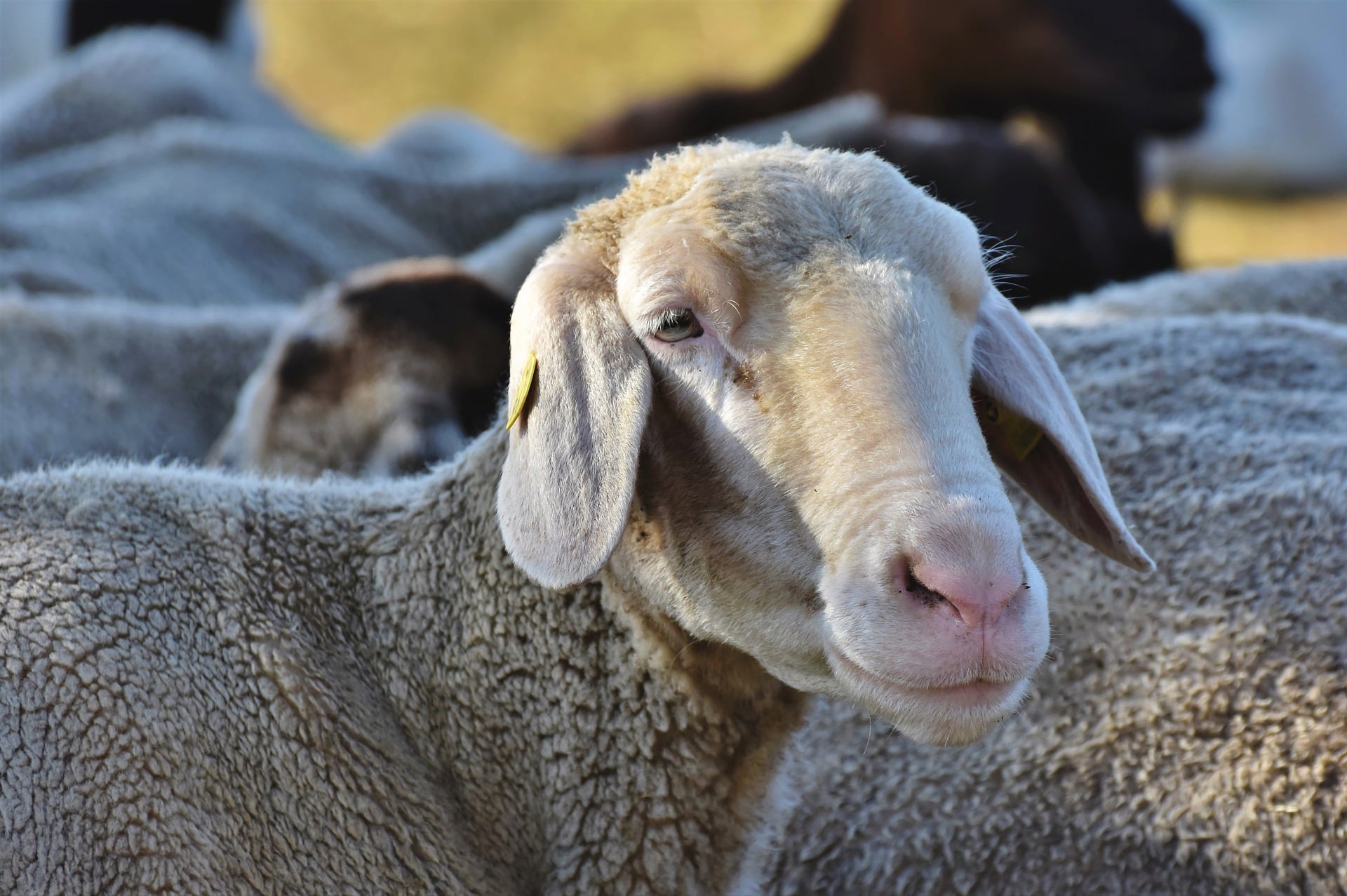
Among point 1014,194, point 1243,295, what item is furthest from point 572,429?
point 1014,194

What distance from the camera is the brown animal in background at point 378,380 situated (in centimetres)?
400

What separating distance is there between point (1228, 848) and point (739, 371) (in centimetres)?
121

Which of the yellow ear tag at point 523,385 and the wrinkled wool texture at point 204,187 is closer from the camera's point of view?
the yellow ear tag at point 523,385

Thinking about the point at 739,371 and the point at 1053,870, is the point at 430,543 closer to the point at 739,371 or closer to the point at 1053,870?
the point at 739,371

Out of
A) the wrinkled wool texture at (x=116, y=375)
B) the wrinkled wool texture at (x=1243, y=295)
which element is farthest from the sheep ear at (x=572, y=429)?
the wrinkled wool texture at (x=116, y=375)

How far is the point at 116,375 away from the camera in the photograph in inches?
177

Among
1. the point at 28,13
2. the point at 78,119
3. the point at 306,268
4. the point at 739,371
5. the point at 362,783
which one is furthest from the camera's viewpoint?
the point at 28,13

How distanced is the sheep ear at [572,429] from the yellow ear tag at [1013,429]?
2.05 feet

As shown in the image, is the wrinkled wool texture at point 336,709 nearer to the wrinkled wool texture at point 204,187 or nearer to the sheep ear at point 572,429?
the sheep ear at point 572,429

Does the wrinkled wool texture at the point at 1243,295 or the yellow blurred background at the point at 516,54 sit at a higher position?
the wrinkled wool texture at the point at 1243,295

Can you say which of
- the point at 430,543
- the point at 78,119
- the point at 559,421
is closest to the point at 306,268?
the point at 78,119

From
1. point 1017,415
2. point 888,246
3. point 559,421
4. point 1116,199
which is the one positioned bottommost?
point 1116,199

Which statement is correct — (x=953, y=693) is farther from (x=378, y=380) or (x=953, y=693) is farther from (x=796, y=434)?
(x=378, y=380)

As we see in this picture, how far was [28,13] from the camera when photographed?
1003 cm
